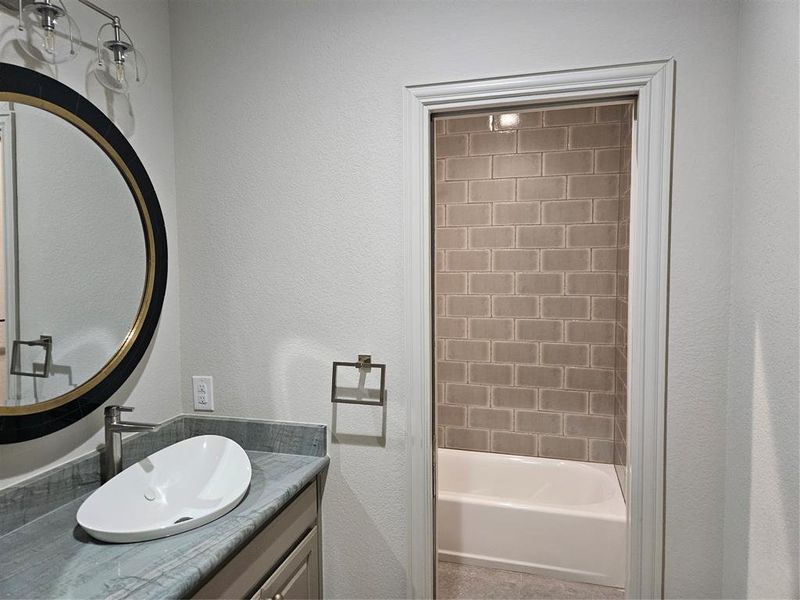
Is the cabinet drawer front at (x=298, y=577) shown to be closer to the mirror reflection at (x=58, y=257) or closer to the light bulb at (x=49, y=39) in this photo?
the mirror reflection at (x=58, y=257)

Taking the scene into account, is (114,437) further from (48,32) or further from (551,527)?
(551,527)

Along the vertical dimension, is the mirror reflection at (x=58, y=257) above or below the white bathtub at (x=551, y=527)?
above

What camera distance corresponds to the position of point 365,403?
5.55 ft

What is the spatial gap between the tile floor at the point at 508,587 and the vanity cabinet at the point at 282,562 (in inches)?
33.1

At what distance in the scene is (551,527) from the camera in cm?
233

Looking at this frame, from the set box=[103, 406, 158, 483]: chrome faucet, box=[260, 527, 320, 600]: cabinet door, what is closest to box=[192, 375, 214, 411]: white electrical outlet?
box=[103, 406, 158, 483]: chrome faucet

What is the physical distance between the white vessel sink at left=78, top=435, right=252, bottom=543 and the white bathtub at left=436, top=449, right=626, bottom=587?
0.91 m

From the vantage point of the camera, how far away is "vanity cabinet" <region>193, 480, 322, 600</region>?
4.10 ft

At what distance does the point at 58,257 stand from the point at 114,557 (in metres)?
0.80

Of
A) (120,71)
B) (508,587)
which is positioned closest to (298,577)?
(508,587)

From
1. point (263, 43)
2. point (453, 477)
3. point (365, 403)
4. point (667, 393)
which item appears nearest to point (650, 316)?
point (667, 393)

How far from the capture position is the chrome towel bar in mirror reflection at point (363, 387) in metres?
1.67

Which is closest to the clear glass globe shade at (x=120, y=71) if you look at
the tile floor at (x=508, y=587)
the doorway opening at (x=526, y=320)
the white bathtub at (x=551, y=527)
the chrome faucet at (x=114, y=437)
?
the chrome faucet at (x=114, y=437)

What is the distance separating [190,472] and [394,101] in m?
1.34
